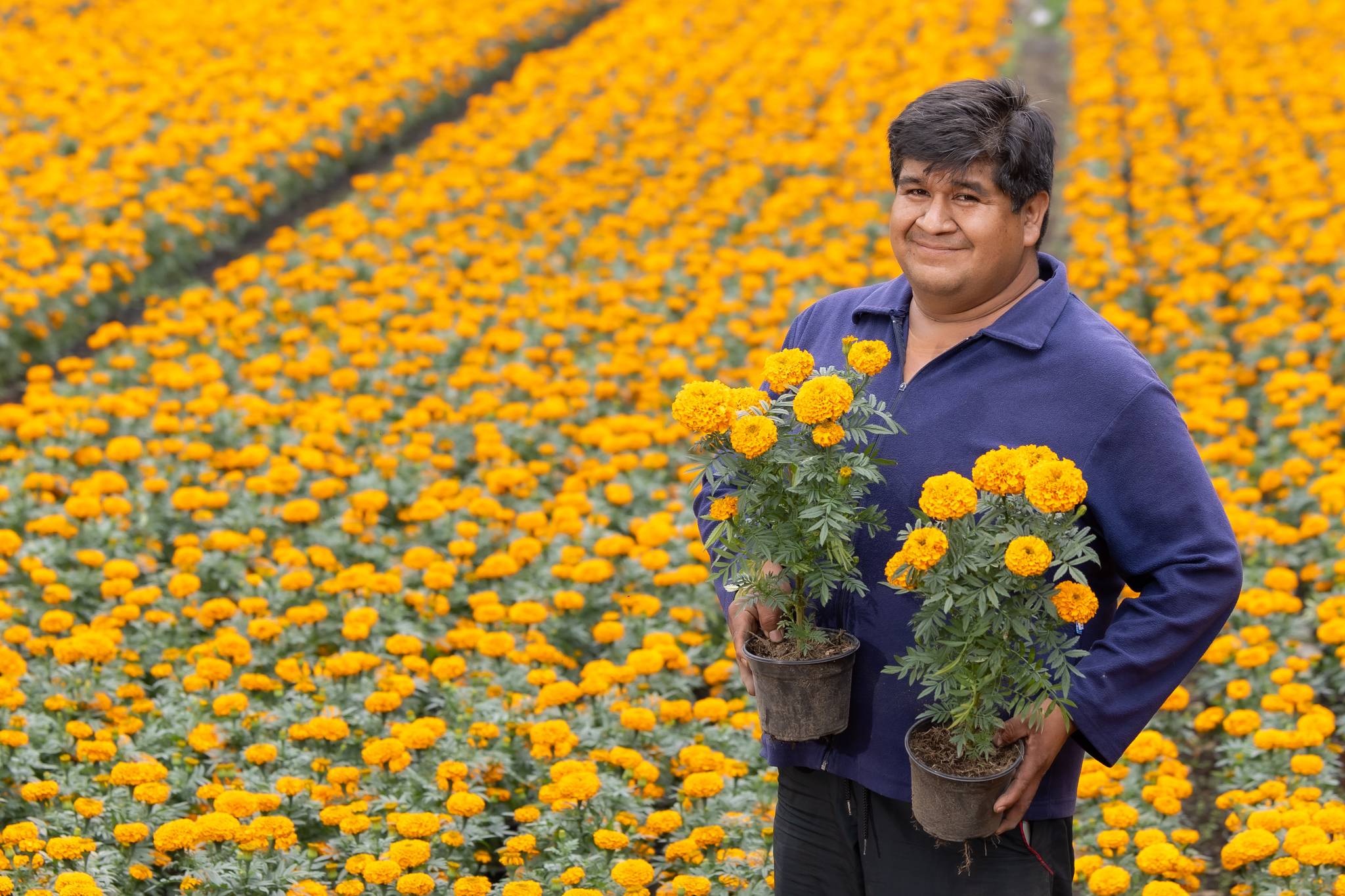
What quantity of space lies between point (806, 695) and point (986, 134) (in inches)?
42.7

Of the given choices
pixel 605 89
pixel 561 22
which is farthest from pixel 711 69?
pixel 561 22

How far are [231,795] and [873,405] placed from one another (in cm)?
205

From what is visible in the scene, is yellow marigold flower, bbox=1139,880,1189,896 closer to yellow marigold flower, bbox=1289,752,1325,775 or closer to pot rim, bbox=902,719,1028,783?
yellow marigold flower, bbox=1289,752,1325,775

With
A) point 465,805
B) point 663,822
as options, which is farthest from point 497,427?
point 663,822

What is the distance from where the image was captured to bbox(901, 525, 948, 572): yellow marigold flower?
2.06 m

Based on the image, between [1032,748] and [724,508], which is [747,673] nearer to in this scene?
[724,508]

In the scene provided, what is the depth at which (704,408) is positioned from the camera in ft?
7.41

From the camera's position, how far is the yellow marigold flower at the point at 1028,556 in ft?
6.52

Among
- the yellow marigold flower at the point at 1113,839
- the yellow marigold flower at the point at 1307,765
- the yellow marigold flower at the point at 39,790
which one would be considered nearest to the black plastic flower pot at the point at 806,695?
the yellow marigold flower at the point at 1113,839

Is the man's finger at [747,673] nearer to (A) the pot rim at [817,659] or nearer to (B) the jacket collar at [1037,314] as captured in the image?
(A) the pot rim at [817,659]

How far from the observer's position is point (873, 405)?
7.57 ft

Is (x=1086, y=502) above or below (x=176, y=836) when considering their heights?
above

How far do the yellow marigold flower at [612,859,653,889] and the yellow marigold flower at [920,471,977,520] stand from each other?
1527 millimetres

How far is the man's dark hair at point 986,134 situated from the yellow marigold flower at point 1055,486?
0.58 metres
